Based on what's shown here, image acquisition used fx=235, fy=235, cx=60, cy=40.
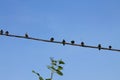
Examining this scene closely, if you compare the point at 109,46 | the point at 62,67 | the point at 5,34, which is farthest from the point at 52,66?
the point at 109,46

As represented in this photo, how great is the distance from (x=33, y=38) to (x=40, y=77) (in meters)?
7.94

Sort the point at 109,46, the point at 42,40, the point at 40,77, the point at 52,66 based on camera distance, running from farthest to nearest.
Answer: the point at 109,46, the point at 42,40, the point at 52,66, the point at 40,77

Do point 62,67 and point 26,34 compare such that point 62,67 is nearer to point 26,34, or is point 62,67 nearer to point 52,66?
point 52,66

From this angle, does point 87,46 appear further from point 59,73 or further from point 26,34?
point 59,73

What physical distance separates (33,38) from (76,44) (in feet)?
10.0

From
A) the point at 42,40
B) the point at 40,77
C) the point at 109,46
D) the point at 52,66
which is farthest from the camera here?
the point at 109,46

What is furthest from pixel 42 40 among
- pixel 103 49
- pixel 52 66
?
pixel 52 66

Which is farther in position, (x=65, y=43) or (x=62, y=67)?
(x=65, y=43)

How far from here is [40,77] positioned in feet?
29.0

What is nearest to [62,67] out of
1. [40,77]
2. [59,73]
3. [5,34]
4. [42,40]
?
[59,73]

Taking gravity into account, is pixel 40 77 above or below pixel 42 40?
below

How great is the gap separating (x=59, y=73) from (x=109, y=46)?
9282mm

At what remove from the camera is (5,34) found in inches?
646

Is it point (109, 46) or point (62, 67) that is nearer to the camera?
point (62, 67)
